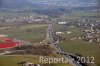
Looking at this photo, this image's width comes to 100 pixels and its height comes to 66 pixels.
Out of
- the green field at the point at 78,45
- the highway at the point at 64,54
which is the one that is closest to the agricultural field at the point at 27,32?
the highway at the point at 64,54

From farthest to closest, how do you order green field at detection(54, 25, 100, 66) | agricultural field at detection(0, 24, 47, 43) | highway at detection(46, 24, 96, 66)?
agricultural field at detection(0, 24, 47, 43) < highway at detection(46, 24, 96, 66) < green field at detection(54, 25, 100, 66)

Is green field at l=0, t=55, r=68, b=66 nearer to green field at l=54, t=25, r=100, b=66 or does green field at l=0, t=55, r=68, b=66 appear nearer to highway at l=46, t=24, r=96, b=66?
highway at l=46, t=24, r=96, b=66

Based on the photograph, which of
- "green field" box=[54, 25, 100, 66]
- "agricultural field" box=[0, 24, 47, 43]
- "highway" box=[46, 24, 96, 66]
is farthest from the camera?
"agricultural field" box=[0, 24, 47, 43]

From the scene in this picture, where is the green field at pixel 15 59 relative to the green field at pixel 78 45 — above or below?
Result: below

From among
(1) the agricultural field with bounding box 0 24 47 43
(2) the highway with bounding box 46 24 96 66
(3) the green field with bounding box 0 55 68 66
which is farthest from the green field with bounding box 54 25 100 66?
(3) the green field with bounding box 0 55 68 66

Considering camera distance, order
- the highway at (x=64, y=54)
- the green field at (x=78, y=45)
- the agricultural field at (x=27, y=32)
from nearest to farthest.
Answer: the green field at (x=78, y=45)
the highway at (x=64, y=54)
the agricultural field at (x=27, y=32)

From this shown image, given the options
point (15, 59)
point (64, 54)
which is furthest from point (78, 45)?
point (15, 59)

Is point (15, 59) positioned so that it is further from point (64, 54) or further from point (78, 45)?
point (78, 45)

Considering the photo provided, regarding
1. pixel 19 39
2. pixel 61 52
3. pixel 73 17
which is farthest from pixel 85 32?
pixel 19 39

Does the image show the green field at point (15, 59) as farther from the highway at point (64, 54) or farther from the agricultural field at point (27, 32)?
the agricultural field at point (27, 32)

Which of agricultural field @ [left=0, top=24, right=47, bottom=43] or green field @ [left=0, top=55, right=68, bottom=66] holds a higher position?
agricultural field @ [left=0, top=24, right=47, bottom=43]
